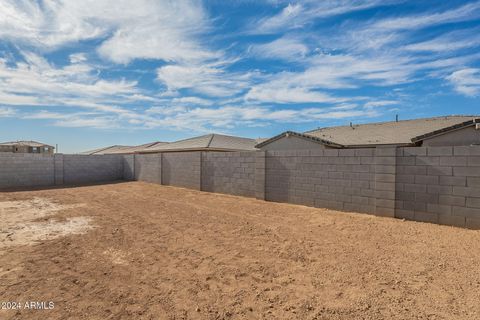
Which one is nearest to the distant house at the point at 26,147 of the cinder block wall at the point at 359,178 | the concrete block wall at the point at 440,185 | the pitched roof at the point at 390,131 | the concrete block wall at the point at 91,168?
the concrete block wall at the point at 91,168

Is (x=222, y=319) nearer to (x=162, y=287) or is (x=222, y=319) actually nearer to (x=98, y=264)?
(x=162, y=287)

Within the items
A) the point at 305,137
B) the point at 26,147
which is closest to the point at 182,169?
the point at 305,137

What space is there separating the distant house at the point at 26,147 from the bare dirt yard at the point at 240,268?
2675cm

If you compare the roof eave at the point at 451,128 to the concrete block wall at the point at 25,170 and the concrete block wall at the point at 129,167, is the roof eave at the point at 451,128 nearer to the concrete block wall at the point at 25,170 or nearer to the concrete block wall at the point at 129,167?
the concrete block wall at the point at 129,167

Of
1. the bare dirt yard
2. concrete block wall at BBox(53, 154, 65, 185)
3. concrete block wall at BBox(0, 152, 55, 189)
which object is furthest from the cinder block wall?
concrete block wall at BBox(53, 154, 65, 185)

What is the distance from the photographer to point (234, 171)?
10.8 meters

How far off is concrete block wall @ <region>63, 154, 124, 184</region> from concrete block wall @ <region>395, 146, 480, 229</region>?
706 inches

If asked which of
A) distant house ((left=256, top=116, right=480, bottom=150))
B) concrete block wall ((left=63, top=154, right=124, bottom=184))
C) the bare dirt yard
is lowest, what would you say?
the bare dirt yard

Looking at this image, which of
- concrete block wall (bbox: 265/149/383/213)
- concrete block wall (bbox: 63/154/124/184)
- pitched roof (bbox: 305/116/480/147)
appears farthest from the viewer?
concrete block wall (bbox: 63/154/124/184)

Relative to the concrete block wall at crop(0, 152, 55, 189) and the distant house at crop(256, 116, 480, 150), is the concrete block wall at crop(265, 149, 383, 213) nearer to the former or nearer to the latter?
the distant house at crop(256, 116, 480, 150)

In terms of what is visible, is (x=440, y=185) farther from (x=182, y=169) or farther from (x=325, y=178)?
(x=182, y=169)

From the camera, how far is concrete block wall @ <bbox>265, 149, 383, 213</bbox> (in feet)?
22.6

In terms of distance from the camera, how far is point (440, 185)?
571cm

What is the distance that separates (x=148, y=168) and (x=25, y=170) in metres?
6.59
